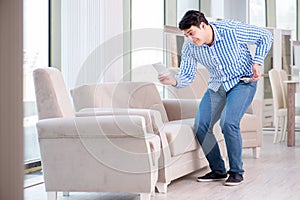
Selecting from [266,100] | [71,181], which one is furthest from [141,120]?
[266,100]

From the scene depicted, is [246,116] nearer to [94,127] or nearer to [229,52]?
[229,52]

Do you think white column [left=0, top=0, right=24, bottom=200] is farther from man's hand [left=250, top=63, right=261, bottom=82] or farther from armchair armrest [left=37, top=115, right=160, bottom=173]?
man's hand [left=250, top=63, right=261, bottom=82]

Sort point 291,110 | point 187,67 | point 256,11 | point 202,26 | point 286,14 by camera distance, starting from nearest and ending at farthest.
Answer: point 202,26 → point 187,67 → point 291,110 → point 286,14 → point 256,11

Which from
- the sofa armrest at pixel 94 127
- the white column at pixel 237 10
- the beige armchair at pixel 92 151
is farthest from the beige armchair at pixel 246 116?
the white column at pixel 237 10

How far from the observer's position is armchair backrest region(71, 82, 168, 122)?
12.6 ft

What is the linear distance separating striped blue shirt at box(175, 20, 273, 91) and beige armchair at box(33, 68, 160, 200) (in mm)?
828

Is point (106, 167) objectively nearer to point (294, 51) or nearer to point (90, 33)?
point (90, 33)

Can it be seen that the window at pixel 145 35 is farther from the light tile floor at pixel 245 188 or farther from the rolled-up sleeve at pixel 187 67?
the light tile floor at pixel 245 188

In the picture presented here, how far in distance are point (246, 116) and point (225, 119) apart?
1529 mm

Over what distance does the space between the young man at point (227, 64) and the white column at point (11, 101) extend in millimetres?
2947

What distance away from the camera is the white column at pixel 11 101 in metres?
0.44

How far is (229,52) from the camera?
11.7 feet

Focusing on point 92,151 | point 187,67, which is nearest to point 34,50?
point 187,67

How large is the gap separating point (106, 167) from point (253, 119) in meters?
2.55
